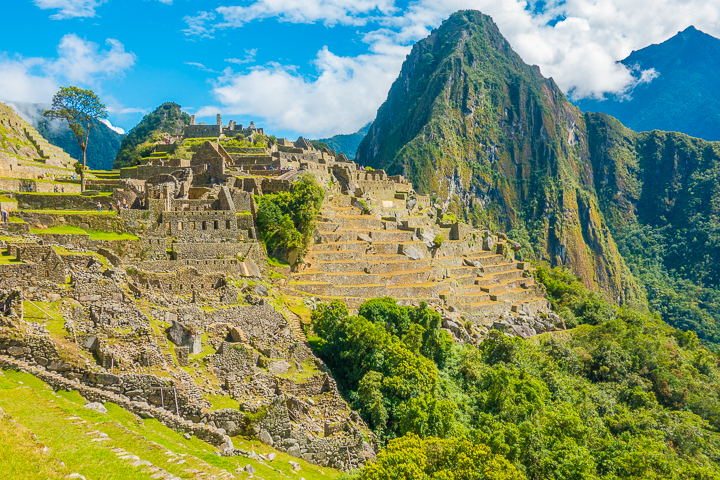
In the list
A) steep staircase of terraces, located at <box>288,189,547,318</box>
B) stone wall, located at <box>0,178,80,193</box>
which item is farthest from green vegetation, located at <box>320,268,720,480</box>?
stone wall, located at <box>0,178,80,193</box>

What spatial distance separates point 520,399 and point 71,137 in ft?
337

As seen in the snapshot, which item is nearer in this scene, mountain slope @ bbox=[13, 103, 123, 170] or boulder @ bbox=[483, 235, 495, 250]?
boulder @ bbox=[483, 235, 495, 250]

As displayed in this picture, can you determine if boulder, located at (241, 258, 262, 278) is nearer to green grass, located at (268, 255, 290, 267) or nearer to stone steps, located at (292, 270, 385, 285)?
green grass, located at (268, 255, 290, 267)

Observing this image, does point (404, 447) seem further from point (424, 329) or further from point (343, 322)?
point (424, 329)

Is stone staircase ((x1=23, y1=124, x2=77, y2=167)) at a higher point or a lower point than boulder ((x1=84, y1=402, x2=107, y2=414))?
higher

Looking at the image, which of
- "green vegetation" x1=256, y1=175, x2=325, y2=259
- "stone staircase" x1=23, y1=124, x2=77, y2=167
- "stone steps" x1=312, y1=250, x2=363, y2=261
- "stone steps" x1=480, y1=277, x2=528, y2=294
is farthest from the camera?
"stone steps" x1=480, y1=277, x2=528, y2=294

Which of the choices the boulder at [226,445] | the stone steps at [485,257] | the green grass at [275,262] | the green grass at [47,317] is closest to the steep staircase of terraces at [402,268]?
the stone steps at [485,257]

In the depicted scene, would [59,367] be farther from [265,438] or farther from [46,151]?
[46,151]

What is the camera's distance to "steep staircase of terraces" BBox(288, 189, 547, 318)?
34.4 m

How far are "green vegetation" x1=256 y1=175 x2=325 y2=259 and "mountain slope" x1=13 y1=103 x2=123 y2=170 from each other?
68862 mm

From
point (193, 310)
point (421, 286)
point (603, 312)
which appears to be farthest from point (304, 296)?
point (603, 312)

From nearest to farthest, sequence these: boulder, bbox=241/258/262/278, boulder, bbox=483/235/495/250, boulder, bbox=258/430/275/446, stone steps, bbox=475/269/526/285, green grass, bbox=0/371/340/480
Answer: green grass, bbox=0/371/340/480 < boulder, bbox=258/430/275/446 < boulder, bbox=241/258/262/278 < stone steps, bbox=475/269/526/285 < boulder, bbox=483/235/495/250

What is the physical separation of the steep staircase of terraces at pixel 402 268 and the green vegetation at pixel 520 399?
460 cm

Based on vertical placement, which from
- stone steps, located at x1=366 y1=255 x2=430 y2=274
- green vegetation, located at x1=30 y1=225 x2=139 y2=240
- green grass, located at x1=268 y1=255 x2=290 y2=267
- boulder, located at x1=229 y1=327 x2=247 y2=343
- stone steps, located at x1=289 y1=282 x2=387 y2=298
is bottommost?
boulder, located at x1=229 y1=327 x2=247 y2=343
